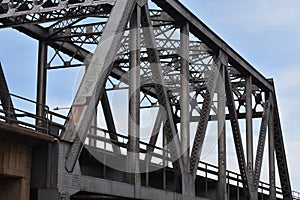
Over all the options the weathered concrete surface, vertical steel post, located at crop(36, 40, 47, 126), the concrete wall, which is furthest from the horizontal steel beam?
the concrete wall

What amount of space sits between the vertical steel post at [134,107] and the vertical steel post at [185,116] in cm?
415

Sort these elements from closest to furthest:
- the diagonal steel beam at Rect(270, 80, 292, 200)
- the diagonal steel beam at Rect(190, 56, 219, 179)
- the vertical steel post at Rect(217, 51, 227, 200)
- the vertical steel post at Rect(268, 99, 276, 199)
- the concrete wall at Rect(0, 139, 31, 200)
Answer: the concrete wall at Rect(0, 139, 31, 200) < the diagonal steel beam at Rect(190, 56, 219, 179) < the vertical steel post at Rect(217, 51, 227, 200) < the vertical steel post at Rect(268, 99, 276, 199) < the diagonal steel beam at Rect(270, 80, 292, 200)

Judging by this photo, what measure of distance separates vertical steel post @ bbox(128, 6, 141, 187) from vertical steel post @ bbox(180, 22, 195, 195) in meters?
4.15

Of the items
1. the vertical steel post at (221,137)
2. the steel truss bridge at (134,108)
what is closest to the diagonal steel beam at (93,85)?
the steel truss bridge at (134,108)

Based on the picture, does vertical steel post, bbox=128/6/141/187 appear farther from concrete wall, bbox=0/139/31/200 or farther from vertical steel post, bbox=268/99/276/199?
vertical steel post, bbox=268/99/276/199

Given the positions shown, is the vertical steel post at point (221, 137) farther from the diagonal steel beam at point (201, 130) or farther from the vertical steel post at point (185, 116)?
the vertical steel post at point (185, 116)

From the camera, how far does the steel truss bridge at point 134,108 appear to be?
1961 cm

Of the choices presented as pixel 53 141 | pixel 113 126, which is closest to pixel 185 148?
pixel 113 126

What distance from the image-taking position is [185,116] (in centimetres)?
2764

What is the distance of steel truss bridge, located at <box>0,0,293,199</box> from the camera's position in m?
19.6

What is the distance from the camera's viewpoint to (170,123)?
25406 mm

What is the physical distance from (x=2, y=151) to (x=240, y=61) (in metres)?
19.2

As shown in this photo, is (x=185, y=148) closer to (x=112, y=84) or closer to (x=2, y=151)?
(x=2, y=151)

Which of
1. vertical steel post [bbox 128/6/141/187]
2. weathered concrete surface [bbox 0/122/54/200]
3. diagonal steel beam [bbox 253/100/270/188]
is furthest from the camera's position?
diagonal steel beam [bbox 253/100/270/188]
